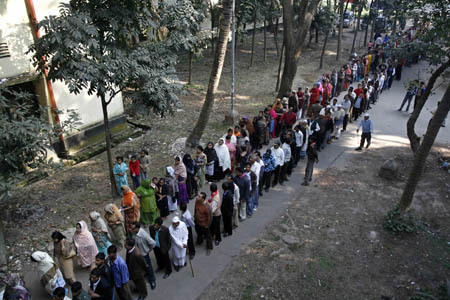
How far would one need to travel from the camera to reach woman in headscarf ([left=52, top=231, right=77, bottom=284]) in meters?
6.23

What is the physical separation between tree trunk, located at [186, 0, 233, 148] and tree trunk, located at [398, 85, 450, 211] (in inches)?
235

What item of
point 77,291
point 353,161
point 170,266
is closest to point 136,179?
point 170,266

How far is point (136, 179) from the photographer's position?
30.3 ft

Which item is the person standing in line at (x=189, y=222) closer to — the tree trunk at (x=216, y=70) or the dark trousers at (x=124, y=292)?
the dark trousers at (x=124, y=292)

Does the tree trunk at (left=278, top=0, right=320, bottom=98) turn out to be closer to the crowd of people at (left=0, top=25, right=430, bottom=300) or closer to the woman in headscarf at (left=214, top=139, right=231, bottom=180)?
the crowd of people at (left=0, top=25, right=430, bottom=300)

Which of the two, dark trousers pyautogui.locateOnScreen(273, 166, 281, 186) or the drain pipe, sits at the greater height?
the drain pipe

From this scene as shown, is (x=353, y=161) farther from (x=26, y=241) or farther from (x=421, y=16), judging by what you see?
(x=26, y=241)

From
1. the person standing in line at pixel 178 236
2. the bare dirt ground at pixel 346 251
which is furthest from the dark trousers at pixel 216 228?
the person standing in line at pixel 178 236

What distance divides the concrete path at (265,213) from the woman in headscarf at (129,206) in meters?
0.88

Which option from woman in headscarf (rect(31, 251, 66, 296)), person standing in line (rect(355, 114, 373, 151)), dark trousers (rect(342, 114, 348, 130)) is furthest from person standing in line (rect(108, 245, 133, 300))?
dark trousers (rect(342, 114, 348, 130))

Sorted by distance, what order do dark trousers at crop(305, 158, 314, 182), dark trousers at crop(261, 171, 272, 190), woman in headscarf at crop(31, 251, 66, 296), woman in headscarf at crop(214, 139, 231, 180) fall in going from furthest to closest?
dark trousers at crop(305, 158, 314, 182) < woman in headscarf at crop(214, 139, 231, 180) < dark trousers at crop(261, 171, 272, 190) < woman in headscarf at crop(31, 251, 66, 296)

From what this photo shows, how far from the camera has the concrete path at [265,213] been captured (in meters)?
6.68

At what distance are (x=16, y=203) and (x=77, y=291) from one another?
506 centimetres

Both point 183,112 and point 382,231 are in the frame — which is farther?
point 183,112
